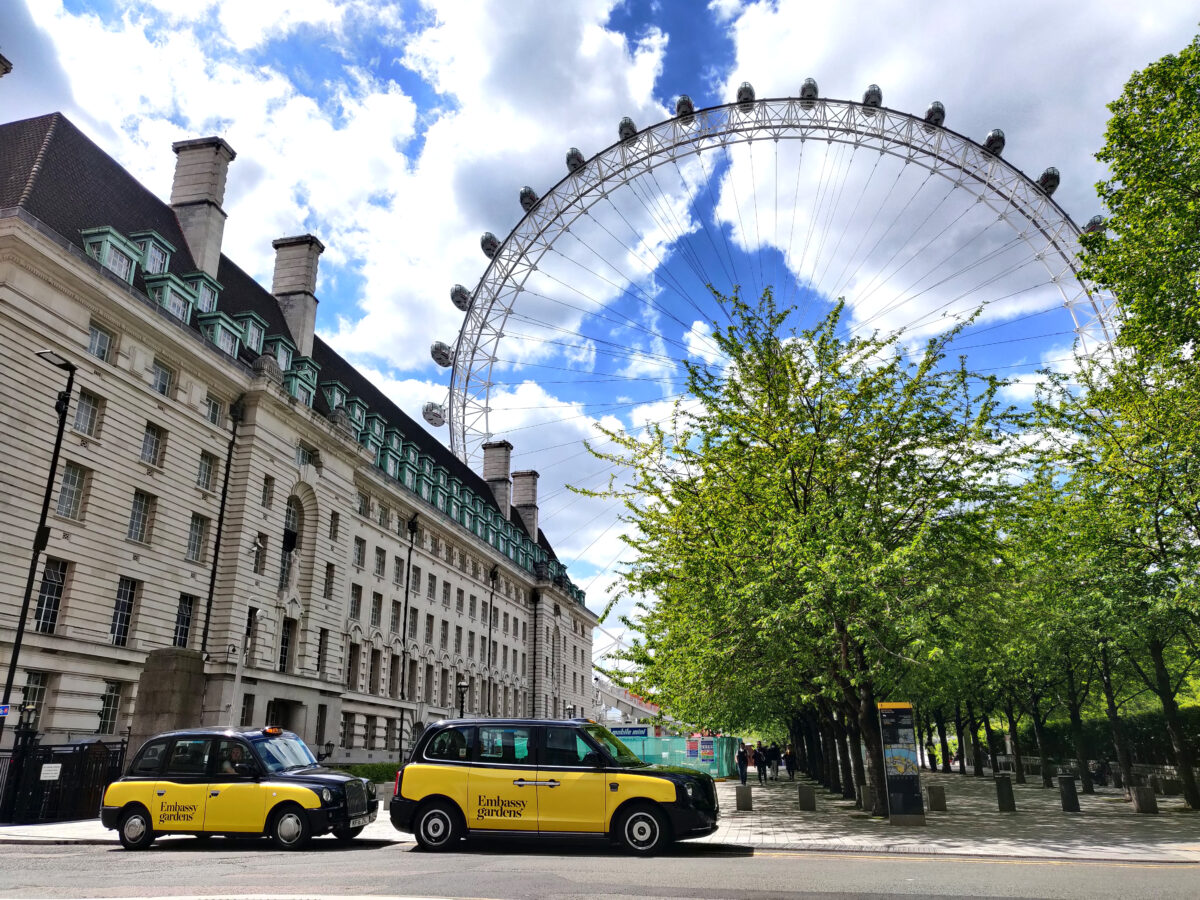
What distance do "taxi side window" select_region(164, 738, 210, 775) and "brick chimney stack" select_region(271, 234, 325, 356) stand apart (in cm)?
3624

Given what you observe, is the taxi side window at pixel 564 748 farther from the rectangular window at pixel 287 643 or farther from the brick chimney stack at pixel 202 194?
the brick chimney stack at pixel 202 194

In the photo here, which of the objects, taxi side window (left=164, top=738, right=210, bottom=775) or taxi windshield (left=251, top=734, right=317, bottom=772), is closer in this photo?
taxi side window (left=164, top=738, right=210, bottom=775)

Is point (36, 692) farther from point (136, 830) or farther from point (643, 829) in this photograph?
point (643, 829)

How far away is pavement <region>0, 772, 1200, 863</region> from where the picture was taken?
14.9 metres

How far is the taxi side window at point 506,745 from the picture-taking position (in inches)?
550

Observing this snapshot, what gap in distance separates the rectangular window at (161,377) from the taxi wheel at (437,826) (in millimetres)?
25201

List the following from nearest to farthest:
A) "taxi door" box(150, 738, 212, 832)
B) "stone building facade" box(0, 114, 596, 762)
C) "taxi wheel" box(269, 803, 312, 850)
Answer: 1. "taxi wheel" box(269, 803, 312, 850)
2. "taxi door" box(150, 738, 212, 832)
3. "stone building facade" box(0, 114, 596, 762)

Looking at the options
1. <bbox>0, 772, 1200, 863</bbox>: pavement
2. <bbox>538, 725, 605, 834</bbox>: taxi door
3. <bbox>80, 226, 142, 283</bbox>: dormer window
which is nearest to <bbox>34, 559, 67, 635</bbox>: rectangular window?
<bbox>0, 772, 1200, 863</bbox>: pavement

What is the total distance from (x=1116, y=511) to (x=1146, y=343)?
15.3 ft

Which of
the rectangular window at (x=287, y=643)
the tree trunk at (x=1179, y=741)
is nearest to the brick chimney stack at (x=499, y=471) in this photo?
Answer: the rectangular window at (x=287, y=643)

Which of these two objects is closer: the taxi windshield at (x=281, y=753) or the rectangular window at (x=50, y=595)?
the taxi windshield at (x=281, y=753)

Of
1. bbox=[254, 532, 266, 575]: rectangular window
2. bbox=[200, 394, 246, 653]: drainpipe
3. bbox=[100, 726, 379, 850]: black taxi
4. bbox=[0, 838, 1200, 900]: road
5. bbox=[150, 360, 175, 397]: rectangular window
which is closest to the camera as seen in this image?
bbox=[0, 838, 1200, 900]: road

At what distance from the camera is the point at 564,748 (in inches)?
548

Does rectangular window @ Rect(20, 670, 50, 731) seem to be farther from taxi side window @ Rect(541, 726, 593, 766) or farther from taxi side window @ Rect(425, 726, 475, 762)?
taxi side window @ Rect(541, 726, 593, 766)
